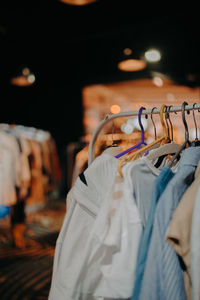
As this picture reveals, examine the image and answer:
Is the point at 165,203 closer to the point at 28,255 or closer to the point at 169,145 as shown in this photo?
the point at 169,145

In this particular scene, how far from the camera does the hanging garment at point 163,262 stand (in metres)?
0.61

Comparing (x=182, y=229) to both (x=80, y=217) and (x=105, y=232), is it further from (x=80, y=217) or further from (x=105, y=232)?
(x=80, y=217)

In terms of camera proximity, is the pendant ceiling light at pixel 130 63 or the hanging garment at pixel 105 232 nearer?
the hanging garment at pixel 105 232

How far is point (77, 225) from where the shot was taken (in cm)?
83

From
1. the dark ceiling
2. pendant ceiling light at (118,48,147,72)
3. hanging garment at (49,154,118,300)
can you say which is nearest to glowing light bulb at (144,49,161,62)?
the dark ceiling

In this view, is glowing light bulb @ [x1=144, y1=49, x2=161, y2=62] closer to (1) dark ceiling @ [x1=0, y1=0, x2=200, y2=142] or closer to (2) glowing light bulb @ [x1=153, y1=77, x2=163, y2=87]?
(1) dark ceiling @ [x1=0, y1=0, x2=200, y2=142]

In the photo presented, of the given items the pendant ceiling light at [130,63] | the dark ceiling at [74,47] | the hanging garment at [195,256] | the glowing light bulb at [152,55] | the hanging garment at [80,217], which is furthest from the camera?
the glowing light bulb at [152,55]

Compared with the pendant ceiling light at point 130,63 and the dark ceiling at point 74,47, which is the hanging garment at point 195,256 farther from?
the pendant ceiling light at point 130,63

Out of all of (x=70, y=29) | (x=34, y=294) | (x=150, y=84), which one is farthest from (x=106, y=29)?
(x=34, y=294)

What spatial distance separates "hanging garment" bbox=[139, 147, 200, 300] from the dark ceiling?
2.98 m

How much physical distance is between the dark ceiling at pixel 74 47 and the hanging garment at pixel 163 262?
298 centimetres

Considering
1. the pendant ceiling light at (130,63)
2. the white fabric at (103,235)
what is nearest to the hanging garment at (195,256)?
the white fabric at (103,235)

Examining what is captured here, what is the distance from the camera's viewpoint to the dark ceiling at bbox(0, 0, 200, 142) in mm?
3307

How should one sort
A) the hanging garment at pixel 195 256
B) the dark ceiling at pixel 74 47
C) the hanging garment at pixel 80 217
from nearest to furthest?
the hanging garment at pixel 195 256, the hanging garment at pixel 80 217, the dark ceiling at pixel 74 47
